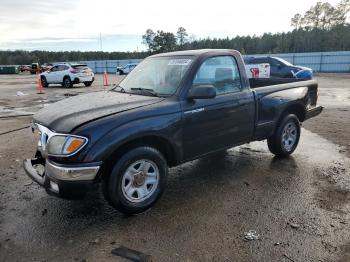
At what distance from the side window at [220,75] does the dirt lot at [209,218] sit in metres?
1.39

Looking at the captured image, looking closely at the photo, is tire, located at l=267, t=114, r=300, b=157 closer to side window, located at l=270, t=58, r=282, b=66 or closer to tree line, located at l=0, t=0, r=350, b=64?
side window, located at l=270, t=58, r=282, b=66

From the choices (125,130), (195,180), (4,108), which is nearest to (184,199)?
(195,180)

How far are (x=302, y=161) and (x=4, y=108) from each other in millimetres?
11607

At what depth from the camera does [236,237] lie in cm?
347

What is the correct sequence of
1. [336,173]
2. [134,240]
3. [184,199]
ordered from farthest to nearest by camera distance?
[336,173], [184,199], [134,240]

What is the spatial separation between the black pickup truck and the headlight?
1 centimetres

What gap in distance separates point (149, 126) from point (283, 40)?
74.2 metres

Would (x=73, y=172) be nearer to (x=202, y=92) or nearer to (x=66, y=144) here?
(x=66, y=144)

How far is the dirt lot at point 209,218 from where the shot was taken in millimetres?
3248

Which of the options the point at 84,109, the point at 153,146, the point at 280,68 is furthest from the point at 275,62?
the point at 84,109

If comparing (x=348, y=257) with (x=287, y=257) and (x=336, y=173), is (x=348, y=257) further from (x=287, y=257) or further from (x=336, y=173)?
(x=336, y=173)

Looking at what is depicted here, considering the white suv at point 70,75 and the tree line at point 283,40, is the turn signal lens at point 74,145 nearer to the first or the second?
the white suv at point 70,75

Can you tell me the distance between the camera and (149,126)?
12.6 ft

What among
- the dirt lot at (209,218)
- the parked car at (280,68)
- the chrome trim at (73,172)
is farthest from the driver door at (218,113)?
the parked car at (280,68)
